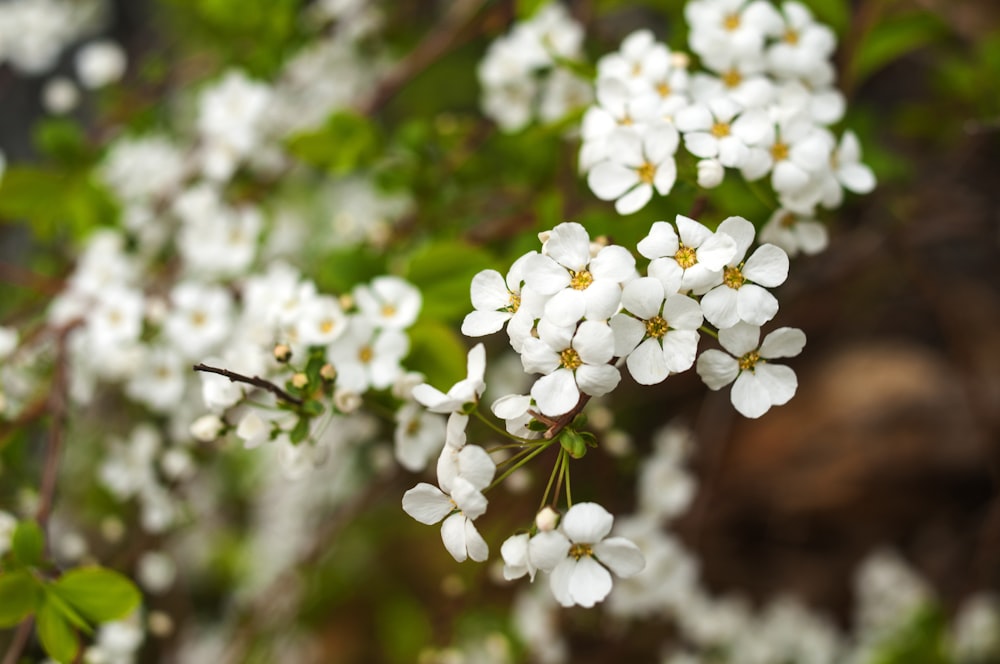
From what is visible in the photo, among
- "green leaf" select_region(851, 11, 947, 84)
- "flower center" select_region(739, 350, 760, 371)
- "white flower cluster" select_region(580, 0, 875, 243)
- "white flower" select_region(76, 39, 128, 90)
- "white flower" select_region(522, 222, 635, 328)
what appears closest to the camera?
"white flower" select_region(522, 222, 635, 328)

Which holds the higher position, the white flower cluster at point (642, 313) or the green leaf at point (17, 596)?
the white flower cluster at point (642, 313)

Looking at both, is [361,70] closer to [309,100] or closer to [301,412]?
[309,100]

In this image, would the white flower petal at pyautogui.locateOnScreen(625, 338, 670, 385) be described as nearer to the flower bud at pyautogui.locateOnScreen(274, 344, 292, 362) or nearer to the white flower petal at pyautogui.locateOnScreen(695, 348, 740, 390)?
the white flower petal at pyautogui.locateOnScreen(695, 348, 740, 390)

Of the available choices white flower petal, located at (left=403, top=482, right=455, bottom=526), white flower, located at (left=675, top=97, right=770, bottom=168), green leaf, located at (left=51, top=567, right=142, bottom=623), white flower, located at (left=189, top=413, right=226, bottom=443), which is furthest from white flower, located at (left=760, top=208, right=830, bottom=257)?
green leaf, located at (left=51, top=567, right=142, bottom=623)

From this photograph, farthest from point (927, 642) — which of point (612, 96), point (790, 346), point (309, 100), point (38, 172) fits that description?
point (38, 172)

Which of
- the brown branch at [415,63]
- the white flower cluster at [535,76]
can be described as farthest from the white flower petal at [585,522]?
the brown branch at [415,63]

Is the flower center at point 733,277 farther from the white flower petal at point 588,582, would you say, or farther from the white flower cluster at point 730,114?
the white flower petal at point 588,582
